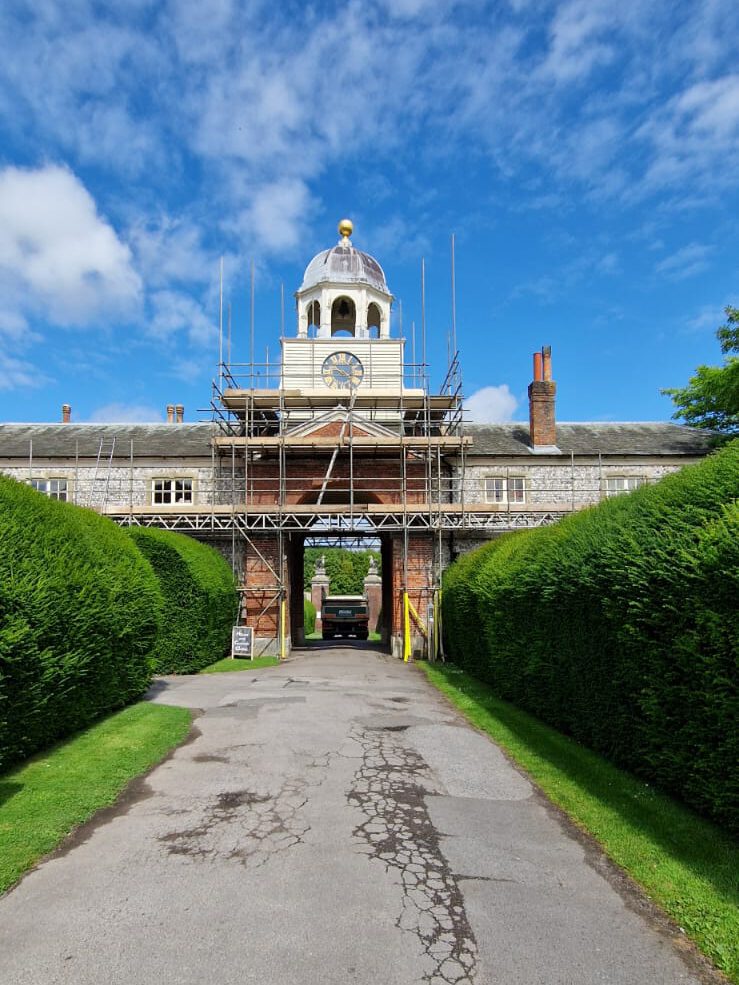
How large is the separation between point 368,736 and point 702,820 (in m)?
4.75

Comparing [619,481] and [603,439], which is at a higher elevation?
[603,439]

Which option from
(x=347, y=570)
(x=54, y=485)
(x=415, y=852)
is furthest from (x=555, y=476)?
(x=347, y=570)

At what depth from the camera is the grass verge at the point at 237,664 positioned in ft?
61.7

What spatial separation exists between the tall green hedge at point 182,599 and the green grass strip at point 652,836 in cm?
1037

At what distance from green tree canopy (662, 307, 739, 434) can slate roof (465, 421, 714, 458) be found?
1400mm

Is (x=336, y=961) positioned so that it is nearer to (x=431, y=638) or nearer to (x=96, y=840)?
(x=96, y=840)

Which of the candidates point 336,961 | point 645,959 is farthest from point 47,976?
point 645,959

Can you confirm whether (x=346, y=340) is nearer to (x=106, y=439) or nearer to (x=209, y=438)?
(x=209, y=438)

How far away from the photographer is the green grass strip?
444cm

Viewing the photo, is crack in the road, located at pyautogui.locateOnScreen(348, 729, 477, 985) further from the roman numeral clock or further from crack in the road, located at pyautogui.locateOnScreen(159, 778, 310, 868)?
the roman numeral clock

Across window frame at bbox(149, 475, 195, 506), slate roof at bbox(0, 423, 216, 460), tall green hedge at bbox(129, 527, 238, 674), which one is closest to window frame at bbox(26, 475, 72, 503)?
slate roof at bbox(0, 423, 216, 460)

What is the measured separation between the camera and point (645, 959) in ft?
13.3

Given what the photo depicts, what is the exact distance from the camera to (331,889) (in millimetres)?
4855

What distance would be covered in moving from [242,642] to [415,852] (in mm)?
16848
